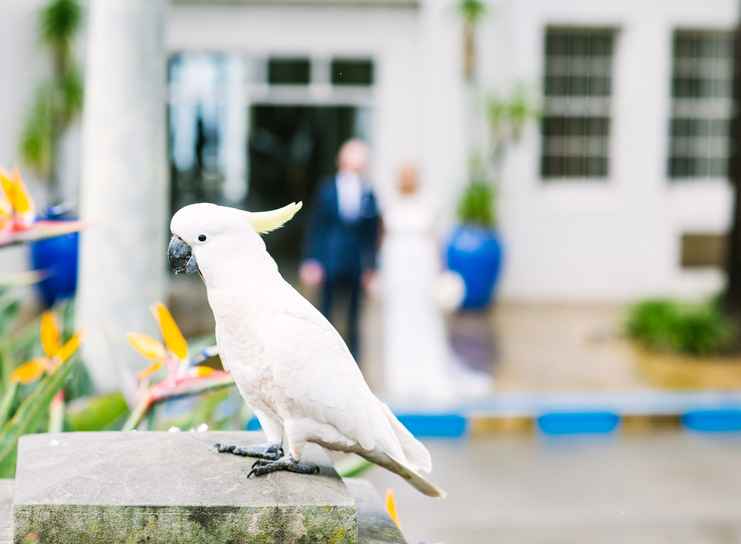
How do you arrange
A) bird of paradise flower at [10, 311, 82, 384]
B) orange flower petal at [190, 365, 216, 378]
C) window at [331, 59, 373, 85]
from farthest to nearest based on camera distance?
window at [331, 59, 373, 85]
bird of paradise flower at [10, 311, 82, 384]
orange flower petal at [190, 365, 216, 378]

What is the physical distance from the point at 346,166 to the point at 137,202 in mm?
5662

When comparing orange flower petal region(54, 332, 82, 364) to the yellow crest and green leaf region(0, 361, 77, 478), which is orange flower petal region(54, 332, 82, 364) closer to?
green leaf region(0, 361, 77, 478)

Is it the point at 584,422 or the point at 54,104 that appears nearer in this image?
the point at 584,422

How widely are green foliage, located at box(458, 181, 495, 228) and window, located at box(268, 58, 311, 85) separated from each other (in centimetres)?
273

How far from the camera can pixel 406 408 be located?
28.9 ft

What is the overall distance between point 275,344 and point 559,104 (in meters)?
13.9

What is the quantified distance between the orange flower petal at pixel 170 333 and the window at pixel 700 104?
14.0 metres

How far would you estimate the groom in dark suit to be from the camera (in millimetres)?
9391

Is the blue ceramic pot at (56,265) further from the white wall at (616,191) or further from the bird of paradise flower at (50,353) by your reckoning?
the bird of paradise flower at (50,353)

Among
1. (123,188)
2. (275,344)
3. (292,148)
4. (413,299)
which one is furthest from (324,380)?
(292,148)

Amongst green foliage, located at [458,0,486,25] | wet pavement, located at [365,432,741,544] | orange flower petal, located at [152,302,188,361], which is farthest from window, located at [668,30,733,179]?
orange flower petal, located at [152,302,188,361]

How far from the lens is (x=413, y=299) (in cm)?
971

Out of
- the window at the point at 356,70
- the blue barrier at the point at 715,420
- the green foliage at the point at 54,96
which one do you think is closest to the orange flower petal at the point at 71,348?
the blue barrier at the point at 715,420

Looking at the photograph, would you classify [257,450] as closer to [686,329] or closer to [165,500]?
[165,500]
